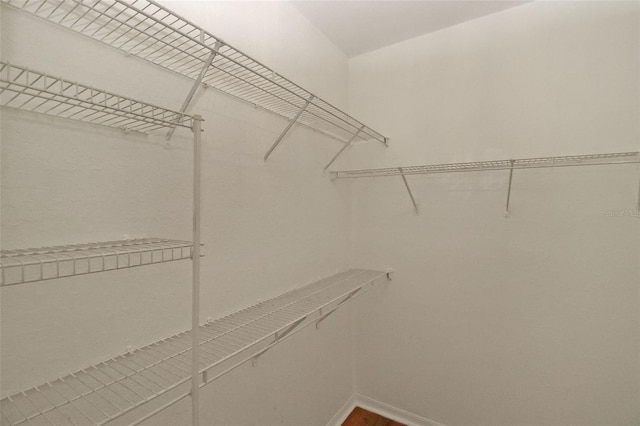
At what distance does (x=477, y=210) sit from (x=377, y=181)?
24.4 inches

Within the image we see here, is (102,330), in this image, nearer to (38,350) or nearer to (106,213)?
(38,350)

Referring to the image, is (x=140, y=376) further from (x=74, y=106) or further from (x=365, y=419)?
(x=365, y=419)

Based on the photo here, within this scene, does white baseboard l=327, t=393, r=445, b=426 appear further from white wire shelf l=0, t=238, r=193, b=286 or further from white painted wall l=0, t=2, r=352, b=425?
white wire shelf l=0, t=238, r=193, b=286

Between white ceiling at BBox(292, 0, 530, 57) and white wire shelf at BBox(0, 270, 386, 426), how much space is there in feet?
4.99

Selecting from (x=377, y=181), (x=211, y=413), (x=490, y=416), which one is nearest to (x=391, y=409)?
(x=490, y=416)

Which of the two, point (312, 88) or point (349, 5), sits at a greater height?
point (349, 5)

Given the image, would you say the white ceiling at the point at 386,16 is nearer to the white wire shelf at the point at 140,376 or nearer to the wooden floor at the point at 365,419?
the white wire shelf at the point at 140,376

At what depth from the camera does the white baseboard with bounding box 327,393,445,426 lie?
1.82 meters

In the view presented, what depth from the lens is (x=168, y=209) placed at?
38.0 inches

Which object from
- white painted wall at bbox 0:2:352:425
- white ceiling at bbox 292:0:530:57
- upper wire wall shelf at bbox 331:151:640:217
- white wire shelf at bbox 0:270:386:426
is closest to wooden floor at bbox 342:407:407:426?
white painted wall at bbox 0:2:352:425

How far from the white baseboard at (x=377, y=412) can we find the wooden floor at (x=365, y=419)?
2 cm

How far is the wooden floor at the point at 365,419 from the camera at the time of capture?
186cm

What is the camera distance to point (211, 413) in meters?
1.10

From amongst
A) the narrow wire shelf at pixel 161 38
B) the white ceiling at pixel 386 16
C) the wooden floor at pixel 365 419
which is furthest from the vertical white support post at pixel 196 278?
the wooden floor at pixel 365 419
